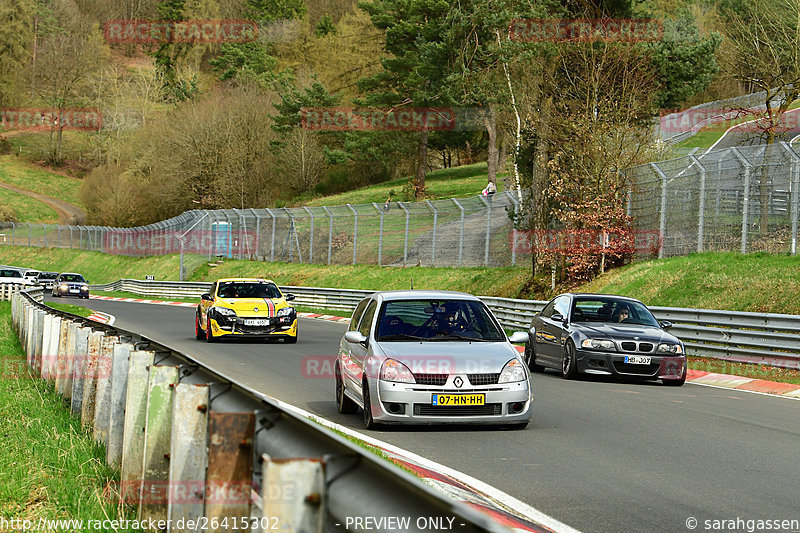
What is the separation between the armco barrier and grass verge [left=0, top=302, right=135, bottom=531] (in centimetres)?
20

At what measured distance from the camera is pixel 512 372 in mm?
10789

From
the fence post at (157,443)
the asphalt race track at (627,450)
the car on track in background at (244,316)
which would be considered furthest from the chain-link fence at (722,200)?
the fence post at (157,443)

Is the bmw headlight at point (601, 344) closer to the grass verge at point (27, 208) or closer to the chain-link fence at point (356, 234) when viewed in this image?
the chain-link fence at point (356, 234)

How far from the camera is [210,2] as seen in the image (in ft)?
441

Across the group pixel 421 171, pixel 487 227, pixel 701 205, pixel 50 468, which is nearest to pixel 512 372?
pixel 50 468

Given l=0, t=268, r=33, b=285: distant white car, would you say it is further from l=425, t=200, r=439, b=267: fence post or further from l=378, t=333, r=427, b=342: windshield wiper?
l=378, t=333, r=427, b=342: windshield wiper

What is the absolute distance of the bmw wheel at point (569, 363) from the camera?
55.1ft

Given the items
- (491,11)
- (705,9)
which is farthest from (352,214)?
(705,9)

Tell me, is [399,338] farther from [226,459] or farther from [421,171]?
[421,171]

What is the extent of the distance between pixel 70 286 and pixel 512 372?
145ft

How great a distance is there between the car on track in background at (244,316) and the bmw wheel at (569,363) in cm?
789

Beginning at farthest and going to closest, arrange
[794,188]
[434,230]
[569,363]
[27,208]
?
[27,208], [434,230], [794,188], [569,363]

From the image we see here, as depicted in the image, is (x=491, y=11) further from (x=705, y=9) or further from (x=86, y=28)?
(x=86, y=28)

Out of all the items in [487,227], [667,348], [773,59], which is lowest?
[667,348]
